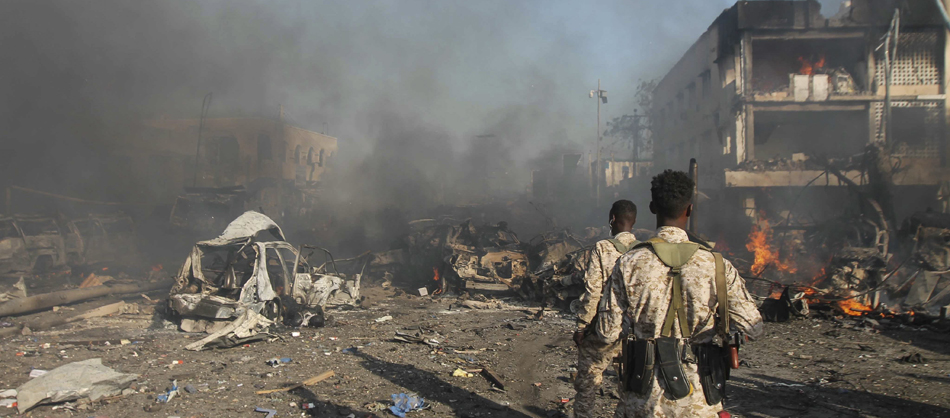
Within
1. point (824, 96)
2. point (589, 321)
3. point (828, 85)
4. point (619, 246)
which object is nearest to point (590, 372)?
point (589, 321)

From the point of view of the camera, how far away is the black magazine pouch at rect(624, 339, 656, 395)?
2080mm

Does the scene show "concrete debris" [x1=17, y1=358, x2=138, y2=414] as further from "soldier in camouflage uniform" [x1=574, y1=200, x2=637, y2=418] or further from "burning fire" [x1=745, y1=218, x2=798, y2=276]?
"burning fire" [x1=745, y1=218, x2=798, y2=276]

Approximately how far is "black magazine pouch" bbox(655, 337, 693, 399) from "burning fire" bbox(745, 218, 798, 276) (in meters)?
13.2

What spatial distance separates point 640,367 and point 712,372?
0.29m

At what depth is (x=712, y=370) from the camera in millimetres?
2092

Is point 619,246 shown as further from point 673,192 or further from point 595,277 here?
→ point 673,192

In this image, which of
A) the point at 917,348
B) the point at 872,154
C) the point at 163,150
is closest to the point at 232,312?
the point at 917,348

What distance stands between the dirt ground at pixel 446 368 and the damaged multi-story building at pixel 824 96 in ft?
38.3

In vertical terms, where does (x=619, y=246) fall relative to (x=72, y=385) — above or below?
above

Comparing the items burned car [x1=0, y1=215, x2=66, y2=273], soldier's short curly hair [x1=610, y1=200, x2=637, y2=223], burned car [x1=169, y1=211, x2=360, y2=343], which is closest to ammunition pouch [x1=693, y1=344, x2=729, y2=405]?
soldier's short curly hair [x1=610, y1=200, x2=637, y2=223]

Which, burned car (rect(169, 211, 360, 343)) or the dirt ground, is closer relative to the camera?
the dirt ground

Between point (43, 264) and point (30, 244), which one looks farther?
point (43, 264)

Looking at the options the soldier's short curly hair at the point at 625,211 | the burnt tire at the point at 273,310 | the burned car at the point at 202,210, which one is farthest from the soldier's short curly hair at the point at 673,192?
the burned car at the point at 202,210

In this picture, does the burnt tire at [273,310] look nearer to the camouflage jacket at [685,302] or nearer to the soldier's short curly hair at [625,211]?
the soldier's short curly hair at [625,211]
